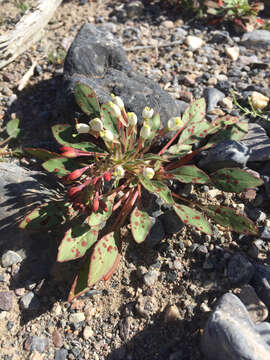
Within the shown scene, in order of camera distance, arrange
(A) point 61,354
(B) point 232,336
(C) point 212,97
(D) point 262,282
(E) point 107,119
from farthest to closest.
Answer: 1. (C) point 212,97
2. (E) point 107,119
3. (D) point 262,282
4. (A) point 61,354
5. (B) point 232,336

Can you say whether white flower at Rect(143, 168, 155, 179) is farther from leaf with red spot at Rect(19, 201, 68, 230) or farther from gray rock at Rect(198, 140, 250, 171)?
gray rock at Rect(198, 140, 250, 171)

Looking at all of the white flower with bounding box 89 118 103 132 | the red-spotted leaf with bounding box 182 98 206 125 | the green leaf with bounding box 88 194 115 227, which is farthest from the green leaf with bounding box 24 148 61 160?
the red-spotted leaf with bounding box 182 98 206 125

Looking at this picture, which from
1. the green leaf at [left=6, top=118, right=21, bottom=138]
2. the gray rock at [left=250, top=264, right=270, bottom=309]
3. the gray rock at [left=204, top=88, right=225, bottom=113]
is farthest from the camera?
the gray rock at [left=204, top=88, right=225, bottom=113]

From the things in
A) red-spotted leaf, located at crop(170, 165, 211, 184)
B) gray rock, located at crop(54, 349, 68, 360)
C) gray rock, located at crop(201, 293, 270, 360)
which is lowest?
gray rock, located at crop(54, 349, 68, 360)

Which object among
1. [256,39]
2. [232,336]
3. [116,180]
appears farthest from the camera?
[256,39]

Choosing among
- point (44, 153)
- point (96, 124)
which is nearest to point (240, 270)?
point (96, 124)

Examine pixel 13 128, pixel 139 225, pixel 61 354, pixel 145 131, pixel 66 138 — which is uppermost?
pixel 145 131

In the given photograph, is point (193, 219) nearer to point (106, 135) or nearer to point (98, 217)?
point (98, 217)

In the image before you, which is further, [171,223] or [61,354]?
[171,223]

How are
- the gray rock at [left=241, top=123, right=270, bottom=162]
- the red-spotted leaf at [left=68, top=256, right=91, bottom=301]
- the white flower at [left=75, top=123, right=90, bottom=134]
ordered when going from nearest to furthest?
the red-spotted leaf at [left=68, top=256, right=91, bottom=301] → the white flower at [left=75, top=123, right=90, bottom=134] → the gray rock at [left=241, top=123, right=270, bottom=162]
